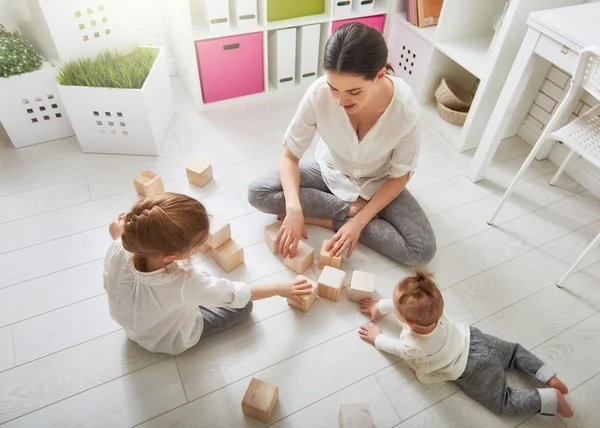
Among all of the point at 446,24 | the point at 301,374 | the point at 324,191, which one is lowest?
the point at 301,374

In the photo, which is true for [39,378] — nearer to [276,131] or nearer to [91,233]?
[91,233]

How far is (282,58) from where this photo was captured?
2184 mm

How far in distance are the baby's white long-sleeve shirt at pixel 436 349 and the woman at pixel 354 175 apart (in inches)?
12.8

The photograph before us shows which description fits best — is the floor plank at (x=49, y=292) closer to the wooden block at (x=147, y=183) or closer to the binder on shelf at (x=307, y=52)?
the wooden block at (x=147, y=183)

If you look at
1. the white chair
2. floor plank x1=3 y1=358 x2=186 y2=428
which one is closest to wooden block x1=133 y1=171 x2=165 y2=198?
floor plank x1=3 y1=358 x2=186 y2=428

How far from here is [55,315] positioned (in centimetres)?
139

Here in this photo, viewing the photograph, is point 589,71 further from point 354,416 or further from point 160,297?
point 160,297

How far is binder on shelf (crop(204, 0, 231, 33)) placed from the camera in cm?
189

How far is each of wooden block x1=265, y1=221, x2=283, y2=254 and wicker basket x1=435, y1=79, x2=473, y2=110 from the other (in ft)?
3.54

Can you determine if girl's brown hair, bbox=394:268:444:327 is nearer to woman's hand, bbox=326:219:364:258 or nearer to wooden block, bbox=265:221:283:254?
woman's hand, bbox=326:219:364:258

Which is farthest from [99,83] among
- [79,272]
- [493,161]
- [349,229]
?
[493,161]

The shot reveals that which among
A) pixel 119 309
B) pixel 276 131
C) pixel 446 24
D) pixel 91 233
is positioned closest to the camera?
pixel 119 309

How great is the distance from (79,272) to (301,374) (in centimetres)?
82

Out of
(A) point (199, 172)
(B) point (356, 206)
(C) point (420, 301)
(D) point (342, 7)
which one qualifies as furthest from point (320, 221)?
(D) point (342, 7)
